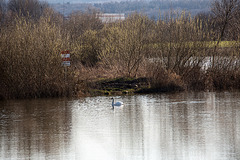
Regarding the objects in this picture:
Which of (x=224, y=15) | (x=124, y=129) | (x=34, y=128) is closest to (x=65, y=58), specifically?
(x=34, y=128)

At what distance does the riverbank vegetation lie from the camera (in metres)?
22.4

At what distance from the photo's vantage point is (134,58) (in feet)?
87.6

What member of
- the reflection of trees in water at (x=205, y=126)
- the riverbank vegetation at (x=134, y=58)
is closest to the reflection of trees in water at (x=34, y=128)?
the riverbank vegetation at (x=134, y=58)

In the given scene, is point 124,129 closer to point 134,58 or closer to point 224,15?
point 134,58

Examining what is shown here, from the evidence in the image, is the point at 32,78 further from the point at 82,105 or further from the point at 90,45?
the point at 90,45

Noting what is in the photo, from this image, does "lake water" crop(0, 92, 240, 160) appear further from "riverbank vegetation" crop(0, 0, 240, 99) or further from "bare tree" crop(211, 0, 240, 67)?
"bare tree" crop(211, 0, 240, 67)

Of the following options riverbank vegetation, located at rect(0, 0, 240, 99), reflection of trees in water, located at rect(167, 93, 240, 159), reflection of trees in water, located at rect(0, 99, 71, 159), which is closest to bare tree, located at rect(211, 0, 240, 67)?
riverbank vegetation, located at rect(0, 0, 240, 99)

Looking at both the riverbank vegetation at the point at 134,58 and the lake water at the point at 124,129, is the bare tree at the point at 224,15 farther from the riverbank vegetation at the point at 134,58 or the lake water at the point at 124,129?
the lake water at the point at 124,129

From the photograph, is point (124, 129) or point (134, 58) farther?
point (134, 58)

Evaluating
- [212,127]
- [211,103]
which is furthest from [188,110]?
[212,127]

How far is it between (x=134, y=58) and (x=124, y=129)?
1370 centimetres

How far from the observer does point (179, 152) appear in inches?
400

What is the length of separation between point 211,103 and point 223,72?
6587 millimetres

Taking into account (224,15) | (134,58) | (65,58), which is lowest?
(134,58)
